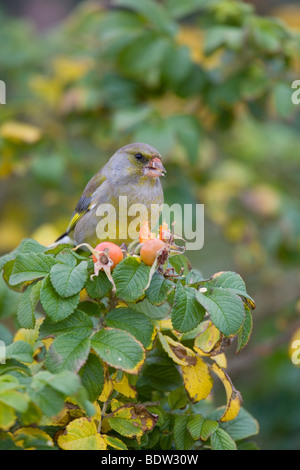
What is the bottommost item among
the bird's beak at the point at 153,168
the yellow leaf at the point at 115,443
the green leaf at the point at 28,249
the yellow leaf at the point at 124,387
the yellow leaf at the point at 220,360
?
the yellow leaf at the point at 115,443

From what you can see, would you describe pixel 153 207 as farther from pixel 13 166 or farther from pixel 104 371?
pixel 13 166

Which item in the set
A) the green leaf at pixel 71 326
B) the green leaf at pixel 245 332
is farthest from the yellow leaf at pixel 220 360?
the green leaf at pixel 71 326

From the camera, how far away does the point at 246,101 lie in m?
3.53

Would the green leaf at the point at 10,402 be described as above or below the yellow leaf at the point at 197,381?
above

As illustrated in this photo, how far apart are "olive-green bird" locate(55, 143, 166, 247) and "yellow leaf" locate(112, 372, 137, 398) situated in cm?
77

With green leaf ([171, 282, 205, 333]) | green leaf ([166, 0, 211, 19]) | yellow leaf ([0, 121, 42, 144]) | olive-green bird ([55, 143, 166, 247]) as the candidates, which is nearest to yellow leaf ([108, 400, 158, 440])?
green leaf ([171, 282, 205, 333])

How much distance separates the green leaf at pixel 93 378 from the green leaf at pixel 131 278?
16cm

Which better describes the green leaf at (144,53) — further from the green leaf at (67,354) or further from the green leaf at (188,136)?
the green leaf at (67,354)

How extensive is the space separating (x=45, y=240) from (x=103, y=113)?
3.51 feet

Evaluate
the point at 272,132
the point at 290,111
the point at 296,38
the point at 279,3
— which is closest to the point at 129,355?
the point at 290,111

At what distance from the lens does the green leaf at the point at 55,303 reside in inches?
51.7

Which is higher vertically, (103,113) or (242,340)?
(103,113)

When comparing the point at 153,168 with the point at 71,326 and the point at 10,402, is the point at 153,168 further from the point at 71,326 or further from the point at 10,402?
the point at 10,402

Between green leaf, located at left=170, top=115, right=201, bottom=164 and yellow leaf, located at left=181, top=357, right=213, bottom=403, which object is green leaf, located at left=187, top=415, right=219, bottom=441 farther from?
green leaf, located at left=170, top=115, right=201, bottom=164
